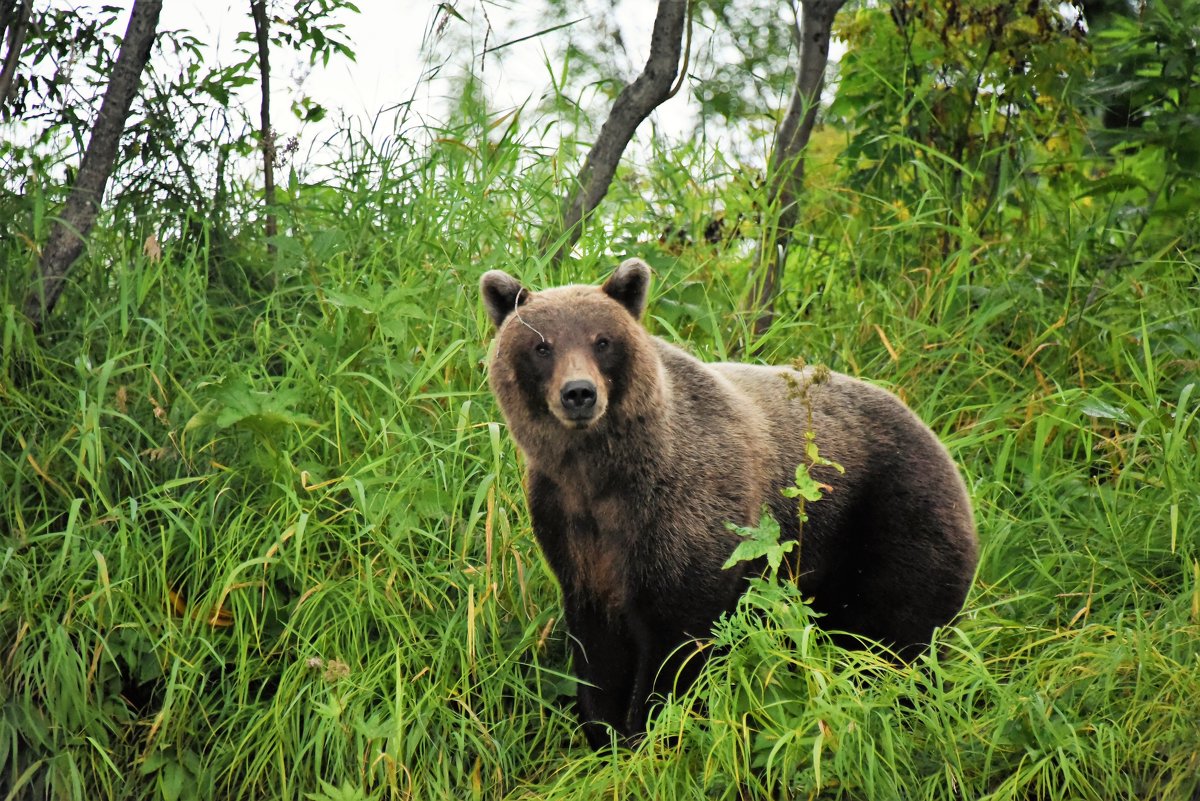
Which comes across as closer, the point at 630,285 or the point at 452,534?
the point at 630,285

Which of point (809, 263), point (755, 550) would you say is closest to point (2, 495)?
point (755, 550)

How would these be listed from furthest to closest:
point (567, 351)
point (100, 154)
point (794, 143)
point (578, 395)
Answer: point (794, 143)
point (100, 154)
point (567, 351)
point (578, 395)

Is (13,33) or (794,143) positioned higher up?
(13,33)

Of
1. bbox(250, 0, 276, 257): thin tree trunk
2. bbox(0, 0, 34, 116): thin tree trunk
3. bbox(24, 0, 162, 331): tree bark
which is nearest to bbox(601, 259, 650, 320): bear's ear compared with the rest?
bbox(250, 0, 276, 257): thin tree trunk

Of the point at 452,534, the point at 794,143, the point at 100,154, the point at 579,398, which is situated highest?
the point at 100,154

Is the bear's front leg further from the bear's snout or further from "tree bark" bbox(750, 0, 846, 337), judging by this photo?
"tree bark" bbox(750, 0, 846, 337)

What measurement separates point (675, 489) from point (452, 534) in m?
1.11

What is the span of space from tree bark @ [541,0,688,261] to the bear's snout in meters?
2.43

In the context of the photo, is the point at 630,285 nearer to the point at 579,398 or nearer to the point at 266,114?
the point at 579,398

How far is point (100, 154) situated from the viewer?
Answer: 593 cm

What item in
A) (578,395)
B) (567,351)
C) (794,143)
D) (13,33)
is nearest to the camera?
(578,395)

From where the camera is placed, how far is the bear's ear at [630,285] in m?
4.54

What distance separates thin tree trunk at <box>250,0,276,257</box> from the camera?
6.30 metres

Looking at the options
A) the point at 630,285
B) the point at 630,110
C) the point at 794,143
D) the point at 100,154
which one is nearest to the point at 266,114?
the point at 100,154
